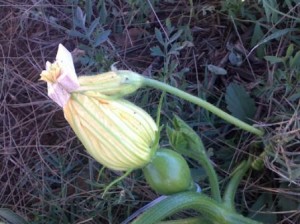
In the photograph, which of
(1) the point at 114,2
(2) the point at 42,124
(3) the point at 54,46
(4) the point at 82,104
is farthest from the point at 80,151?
(4) the point at 82,104

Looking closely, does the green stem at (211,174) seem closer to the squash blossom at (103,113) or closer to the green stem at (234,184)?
the green stem at (234,184)

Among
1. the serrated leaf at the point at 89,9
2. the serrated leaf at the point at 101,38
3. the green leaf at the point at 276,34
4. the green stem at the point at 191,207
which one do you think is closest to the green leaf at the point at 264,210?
the green stem at the point at 191,207

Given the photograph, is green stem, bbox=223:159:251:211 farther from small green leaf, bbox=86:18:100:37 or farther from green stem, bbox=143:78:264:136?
small green leaf, bbox=86:18:100:37

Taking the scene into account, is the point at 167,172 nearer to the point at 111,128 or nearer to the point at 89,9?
the point at 111,128

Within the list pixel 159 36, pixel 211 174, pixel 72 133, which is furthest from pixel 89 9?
pixel 211 174

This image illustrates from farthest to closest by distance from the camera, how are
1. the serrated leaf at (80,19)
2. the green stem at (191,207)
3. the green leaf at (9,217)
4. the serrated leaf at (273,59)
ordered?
the serrated leaf at (80,19) < the green leaf at (9,217) < the serrated leaf at (273,59) < the green stem at (191,207)

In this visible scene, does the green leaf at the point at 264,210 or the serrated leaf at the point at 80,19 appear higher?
the serrated leaf at the point at 80,19
